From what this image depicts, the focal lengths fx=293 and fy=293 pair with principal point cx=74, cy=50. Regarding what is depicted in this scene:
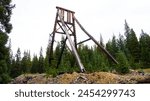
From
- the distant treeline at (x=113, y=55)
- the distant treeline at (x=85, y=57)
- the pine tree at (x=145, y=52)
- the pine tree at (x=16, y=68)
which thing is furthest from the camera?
the pine tree at (x=16, y=68)

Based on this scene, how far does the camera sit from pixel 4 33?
1861cm

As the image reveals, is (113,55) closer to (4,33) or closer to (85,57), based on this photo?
(85,57)

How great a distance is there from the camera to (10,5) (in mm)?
20656

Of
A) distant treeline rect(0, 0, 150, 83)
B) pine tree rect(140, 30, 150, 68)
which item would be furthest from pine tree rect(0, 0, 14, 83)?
pine tree rect(140, 30, 150, 68)

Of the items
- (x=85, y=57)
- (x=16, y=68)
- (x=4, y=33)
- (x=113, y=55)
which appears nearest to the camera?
(x=4, y=33)

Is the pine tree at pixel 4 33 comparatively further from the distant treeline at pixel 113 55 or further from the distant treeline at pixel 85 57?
the distant treeline at pixel 113 55

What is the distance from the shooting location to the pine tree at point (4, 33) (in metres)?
17.8

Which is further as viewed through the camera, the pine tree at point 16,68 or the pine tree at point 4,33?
the pine tree at point 16,68

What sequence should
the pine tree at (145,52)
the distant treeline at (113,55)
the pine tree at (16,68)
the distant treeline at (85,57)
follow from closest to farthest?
1. the distant treeline at (85,57)
2. the distant treeline at (113,55)
3. the pine tree at (145,52)
4. the pine tree at (16,68)

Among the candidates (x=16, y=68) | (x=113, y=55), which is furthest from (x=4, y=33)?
(x=16, y=68)

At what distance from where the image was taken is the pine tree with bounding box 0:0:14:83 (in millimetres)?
17828

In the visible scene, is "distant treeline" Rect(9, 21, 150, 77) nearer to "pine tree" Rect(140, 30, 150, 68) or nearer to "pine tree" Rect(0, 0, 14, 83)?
"pine tree" Rect(140, 30, 150, 68)

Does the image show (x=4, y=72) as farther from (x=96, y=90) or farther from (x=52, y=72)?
(x=96, y=90)

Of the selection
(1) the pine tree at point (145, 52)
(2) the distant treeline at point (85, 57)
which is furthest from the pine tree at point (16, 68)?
(1) the pine tree at point (145, 52)
